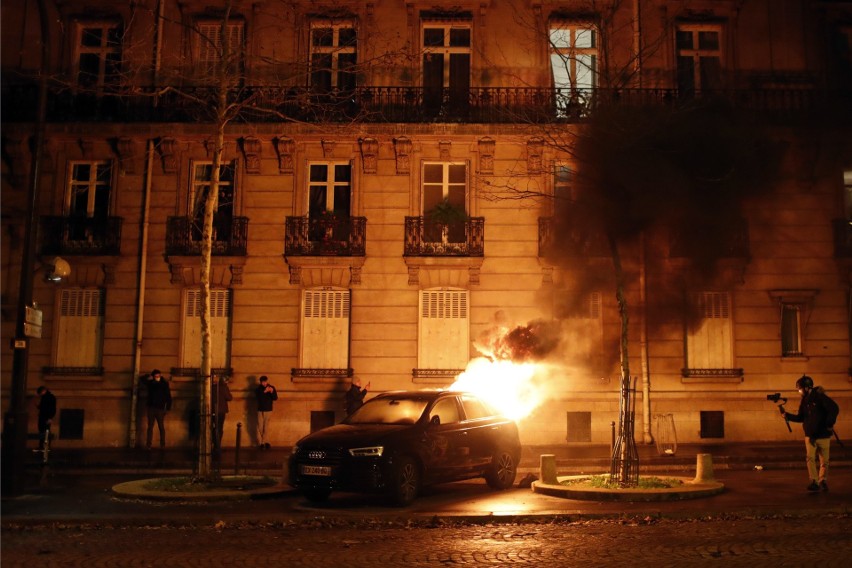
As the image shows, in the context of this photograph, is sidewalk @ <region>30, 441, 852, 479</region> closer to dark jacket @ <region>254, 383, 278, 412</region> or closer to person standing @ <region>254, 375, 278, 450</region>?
person standing @ <region>254, 375, 278, 450</region>

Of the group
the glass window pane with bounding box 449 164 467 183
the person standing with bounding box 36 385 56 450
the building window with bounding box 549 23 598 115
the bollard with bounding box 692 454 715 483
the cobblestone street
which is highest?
the building window with bounding box 549 23 598 115

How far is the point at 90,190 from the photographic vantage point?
21688 mm

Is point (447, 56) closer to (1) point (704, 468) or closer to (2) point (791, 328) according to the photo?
(2) point (791, 328)

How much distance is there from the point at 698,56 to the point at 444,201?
7.30 metres

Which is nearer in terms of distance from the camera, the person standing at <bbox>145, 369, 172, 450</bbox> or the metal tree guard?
the metal tree guard

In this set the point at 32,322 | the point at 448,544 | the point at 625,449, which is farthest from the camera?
the point at 32,322

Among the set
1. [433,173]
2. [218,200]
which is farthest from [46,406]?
[433,173]

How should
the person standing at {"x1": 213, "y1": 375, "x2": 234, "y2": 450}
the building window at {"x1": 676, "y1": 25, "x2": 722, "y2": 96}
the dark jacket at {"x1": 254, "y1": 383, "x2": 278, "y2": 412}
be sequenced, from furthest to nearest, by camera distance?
the building window at {"x1": 676, "y1": 25, "x2": 722, "y2": 96} → the dark jacket at {"x1": 254, "y1": 383, "x2": 278, "y2": 412} → the person standing at {"x1": 213, "y1": 375, "x2": 234, "y2": 450}

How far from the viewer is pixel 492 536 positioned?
936 cm

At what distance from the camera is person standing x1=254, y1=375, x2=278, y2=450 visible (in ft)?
65.3

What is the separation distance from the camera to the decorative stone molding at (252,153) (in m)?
21.2

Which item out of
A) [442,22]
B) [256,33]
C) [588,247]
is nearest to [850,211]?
[588,247]

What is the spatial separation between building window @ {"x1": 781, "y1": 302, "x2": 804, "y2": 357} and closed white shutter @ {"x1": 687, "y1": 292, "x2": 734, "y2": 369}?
1301mm

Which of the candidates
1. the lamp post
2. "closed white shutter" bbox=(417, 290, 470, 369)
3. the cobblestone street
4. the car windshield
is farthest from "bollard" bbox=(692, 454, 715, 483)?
the lamp post
